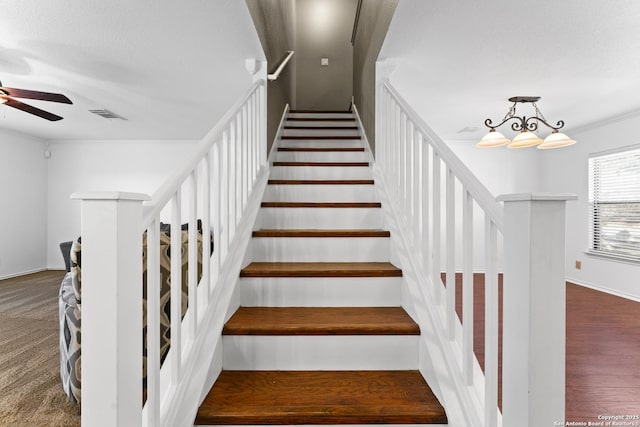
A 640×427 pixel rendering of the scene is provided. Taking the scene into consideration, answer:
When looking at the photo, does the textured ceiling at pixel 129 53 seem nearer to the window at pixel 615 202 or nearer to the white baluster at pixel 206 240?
the white baluster at pixel 206 240

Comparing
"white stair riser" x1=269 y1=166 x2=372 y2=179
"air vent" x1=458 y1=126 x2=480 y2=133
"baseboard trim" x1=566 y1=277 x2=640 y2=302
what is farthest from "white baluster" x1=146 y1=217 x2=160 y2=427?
"baseboard trim" x1=566 y1=277 x2=640 y2=302

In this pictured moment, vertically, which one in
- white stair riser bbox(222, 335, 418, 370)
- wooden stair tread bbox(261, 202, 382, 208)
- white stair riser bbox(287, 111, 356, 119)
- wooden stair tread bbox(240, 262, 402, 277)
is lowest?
white stair riser bbox(222, 335, 418, 370)

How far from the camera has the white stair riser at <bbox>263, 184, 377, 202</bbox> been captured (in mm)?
2725

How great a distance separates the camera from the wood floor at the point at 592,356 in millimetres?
1806

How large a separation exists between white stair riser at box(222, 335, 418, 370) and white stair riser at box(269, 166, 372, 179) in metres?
1.76

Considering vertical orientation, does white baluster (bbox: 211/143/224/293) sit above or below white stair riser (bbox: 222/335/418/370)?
above

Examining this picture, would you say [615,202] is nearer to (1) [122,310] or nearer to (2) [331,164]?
(2) [331,164]

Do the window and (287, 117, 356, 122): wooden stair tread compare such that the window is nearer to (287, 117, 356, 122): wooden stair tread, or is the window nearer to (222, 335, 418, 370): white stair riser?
(287, 117, 356, 122): wooden stair tread

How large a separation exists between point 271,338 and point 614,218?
5.08 metres

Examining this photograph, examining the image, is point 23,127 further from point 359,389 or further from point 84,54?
point 359,389

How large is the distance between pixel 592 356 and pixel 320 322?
2.16m

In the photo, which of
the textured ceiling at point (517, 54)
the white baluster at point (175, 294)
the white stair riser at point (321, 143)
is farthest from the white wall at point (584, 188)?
the white baluster at point (175, 294)

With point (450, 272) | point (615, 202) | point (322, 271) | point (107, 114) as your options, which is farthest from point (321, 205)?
point (615, 202)

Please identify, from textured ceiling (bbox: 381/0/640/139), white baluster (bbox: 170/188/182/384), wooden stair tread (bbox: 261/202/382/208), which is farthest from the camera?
wooden stair tread (bbox: 261/202/382/208)
